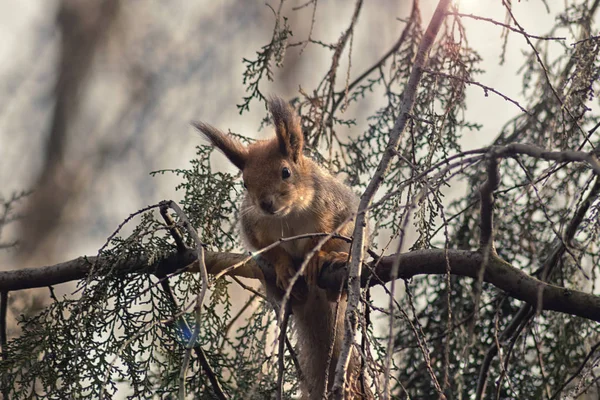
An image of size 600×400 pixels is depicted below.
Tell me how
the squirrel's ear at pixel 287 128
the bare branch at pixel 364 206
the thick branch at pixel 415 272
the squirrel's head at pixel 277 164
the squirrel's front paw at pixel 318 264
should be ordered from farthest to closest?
the squirrel's ear at pixel 287 128 → the squirrel's head at pixel 277 164 → the squirrel's front paw at pixel 318 264 → the thick branch at pixel 415 272 → the bare branch at pixel 364 206

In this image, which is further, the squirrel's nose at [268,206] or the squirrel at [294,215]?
the squirrel at [294,215]

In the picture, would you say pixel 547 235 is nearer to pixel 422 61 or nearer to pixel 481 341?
pixel 481 341

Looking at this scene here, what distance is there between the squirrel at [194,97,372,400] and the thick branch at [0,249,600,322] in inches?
8.9

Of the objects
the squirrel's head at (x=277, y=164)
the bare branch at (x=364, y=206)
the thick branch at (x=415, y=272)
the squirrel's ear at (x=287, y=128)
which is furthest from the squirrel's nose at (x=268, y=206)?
the bare branch at (x=364, y=206)

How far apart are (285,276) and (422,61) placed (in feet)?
3.59

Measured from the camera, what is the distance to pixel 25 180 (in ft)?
21.2

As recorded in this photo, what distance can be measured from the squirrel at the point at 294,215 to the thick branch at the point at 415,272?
0.23 m

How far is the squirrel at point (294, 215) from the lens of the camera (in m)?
2.69

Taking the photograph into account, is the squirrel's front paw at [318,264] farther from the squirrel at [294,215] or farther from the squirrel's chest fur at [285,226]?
the squirrel's chest fur at [285,226]

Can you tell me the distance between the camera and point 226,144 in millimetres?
2912

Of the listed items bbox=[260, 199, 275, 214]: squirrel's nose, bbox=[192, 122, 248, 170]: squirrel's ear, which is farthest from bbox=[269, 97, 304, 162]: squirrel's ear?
bbox=[260, 199, 275, 214]: squirrel's nose

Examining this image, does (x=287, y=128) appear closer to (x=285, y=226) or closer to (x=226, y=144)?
(x=226, y=144)

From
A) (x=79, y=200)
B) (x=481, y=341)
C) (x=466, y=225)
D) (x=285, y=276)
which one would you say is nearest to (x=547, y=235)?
(x=466, y=225)

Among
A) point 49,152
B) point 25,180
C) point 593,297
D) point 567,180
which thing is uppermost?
point 49,152
